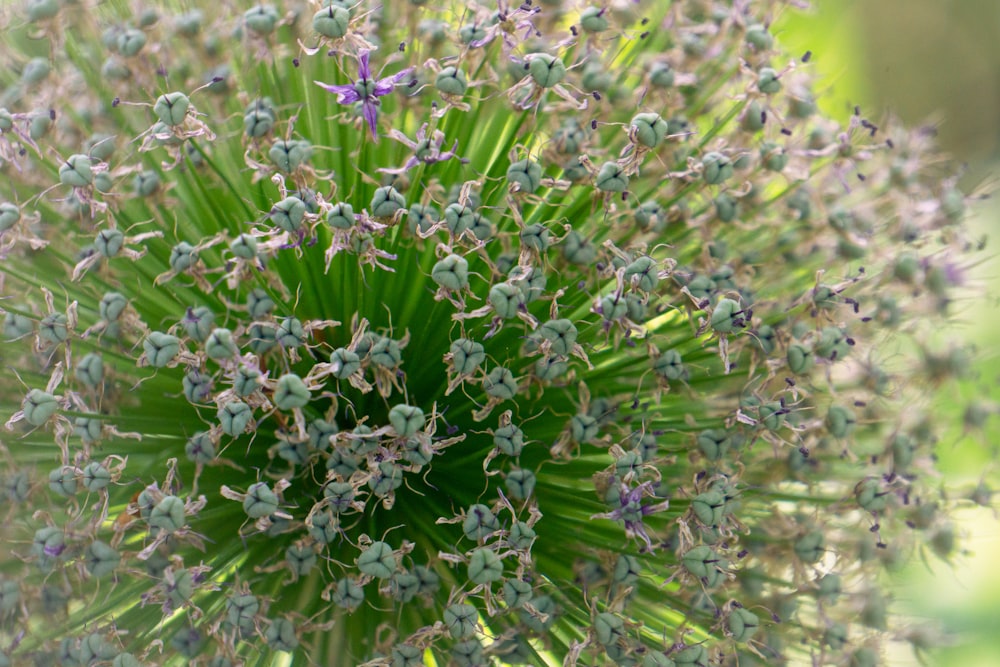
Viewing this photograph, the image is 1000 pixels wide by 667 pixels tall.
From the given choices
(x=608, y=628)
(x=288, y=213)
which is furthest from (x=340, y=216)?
(x=608, y=628)

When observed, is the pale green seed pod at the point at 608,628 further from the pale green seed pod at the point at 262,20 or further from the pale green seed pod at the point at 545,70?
the pale green seed pod at the point at 262,20

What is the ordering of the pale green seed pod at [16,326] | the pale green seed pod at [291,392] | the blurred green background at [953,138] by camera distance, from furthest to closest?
the blurred green background at [953,138]
the pale green seed pod at [16,326]
the pale green seed pod at [291,392]

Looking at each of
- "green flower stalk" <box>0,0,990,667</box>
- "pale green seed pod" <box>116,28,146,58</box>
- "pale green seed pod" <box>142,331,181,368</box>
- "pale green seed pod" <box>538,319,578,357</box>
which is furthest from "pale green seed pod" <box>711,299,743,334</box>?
"pale green seed pod" <box>116,28,146,58</box>

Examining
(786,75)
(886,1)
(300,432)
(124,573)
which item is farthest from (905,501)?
(886,1)

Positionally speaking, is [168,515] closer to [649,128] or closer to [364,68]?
[364,68]

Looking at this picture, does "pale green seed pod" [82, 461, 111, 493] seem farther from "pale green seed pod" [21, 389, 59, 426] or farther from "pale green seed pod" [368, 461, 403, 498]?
"pale green seed pod" [368, 461, 403, 498]

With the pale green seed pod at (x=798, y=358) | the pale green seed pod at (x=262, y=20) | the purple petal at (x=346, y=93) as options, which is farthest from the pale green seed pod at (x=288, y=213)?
the pale green seed pod at (x=798, y=358)

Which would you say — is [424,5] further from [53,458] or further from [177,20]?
[53,458]
